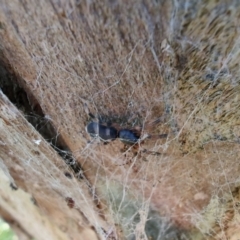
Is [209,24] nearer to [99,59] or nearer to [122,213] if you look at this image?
[99,59]

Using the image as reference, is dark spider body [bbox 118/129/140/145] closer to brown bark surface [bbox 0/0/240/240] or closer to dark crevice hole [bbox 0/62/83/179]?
brown bark surface [bbox 0/0/240/240]

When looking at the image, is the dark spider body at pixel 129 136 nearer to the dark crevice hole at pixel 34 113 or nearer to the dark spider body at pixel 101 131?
the dark spider body at pixel 101 131

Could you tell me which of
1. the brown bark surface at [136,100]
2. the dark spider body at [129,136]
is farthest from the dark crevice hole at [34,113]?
the dark spider body at [129,136]

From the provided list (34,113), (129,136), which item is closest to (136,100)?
(129,136)

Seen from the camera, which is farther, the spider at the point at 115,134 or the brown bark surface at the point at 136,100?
the spider at the point at 115,134

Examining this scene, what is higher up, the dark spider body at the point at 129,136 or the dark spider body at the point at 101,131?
the dark spider body at the point at 101,131

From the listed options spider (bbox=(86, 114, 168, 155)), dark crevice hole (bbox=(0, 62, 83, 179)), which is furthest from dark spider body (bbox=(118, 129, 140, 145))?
dark crevice hole (bbox=(0, 62, 83, 179))

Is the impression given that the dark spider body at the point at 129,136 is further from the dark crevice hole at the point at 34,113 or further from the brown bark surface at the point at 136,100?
the dark crevice hole at the point at 34,113
